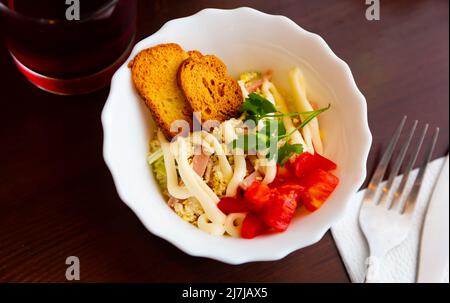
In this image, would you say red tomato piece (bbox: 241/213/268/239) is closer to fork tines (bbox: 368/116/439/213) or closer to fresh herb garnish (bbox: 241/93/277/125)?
fresh herb garnish (bbox: 241/93/277/125)

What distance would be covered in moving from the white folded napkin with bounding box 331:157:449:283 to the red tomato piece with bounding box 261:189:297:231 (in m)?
0.26

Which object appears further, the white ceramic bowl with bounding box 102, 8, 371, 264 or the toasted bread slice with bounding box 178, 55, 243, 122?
the toasted bread slice with bounding box 178, 55, 243, 122

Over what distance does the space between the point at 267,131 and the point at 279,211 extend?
0.70 feet

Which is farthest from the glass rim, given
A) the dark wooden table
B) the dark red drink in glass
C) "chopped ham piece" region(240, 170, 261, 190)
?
"chopped ham piece" region(240, 170, 261, 190)

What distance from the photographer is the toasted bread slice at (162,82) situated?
1.20 metres

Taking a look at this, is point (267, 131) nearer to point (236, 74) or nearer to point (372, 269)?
point (236, 74)

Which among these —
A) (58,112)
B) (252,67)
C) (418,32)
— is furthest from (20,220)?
(418,32)

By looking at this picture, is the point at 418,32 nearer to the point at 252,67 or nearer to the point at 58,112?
the point at 252,67

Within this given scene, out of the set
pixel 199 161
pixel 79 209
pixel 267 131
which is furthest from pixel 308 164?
pixel 79 209

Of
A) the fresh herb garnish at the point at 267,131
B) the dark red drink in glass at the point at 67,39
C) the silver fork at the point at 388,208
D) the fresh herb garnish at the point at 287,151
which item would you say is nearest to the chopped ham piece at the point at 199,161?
the fresh herb garnish at the point at 267,131

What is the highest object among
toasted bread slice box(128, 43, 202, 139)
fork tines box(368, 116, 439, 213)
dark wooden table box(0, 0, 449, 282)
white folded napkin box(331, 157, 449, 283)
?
toasted bread slice box(128, 43, 202, 139)

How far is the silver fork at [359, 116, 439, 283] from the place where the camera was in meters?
1.33

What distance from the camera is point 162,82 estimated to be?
1240 mm

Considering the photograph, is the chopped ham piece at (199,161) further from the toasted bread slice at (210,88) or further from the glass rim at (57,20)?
the glass rim at (57,20)
